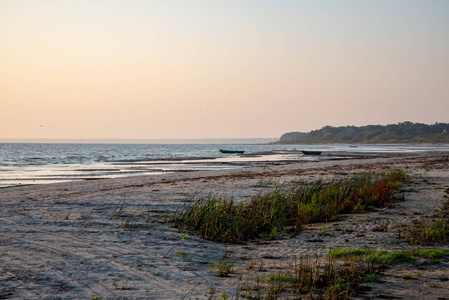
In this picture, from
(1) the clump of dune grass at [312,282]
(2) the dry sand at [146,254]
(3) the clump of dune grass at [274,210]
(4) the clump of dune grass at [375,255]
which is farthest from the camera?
(3) the clump of dune grass at [274,210]

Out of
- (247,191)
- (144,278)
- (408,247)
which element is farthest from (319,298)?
(247,191)

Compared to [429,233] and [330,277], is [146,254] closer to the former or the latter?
[330,277]

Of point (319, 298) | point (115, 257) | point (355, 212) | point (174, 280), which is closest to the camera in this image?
point (319, 298)

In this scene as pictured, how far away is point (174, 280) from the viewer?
19.3 feet

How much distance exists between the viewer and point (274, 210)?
10555 mm

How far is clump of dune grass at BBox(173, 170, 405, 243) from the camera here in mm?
9258

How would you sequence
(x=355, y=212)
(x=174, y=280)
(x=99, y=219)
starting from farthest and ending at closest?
(x=355, y=212)
(x=99, y=219)
(x=174, y=280)

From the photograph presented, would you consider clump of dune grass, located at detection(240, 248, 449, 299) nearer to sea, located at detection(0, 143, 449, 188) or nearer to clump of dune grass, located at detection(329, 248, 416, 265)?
clump of dune grass, located at detection(329, 248, 416, 265)

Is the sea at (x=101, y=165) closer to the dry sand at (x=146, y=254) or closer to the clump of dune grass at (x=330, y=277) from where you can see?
the dry sand at (x=146, y=254)

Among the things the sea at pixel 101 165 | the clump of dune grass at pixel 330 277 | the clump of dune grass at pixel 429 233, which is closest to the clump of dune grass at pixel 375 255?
the clump of dune grass at pixel 330 277

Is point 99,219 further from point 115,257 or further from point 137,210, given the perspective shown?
point 115,257

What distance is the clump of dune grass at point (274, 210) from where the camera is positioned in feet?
30.4

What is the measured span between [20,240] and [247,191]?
10192mm

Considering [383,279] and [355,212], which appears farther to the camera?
[355,212]
